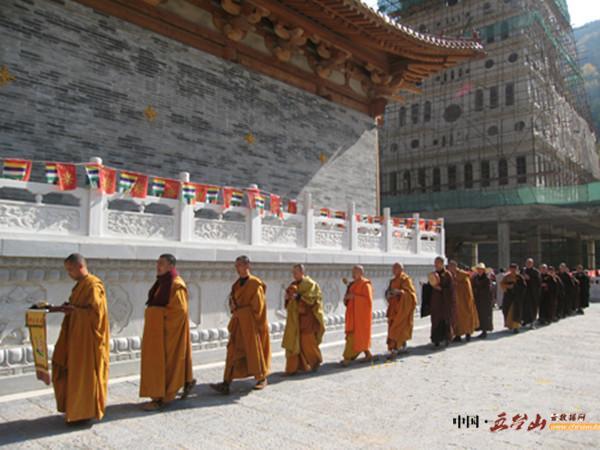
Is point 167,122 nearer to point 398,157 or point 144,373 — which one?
point 144,373

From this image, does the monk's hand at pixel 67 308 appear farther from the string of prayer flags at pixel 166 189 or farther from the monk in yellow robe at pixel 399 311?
the monk in yellow robe at pixel 399 311

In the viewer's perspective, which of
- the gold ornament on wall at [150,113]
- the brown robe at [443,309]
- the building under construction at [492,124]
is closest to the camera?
the brown robe at [443,309]

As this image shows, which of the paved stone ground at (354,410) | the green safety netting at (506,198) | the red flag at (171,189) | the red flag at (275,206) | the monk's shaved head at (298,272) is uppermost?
the green safety netting at (506,198)

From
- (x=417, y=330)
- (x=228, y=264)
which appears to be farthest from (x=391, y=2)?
(x=228, y=264)

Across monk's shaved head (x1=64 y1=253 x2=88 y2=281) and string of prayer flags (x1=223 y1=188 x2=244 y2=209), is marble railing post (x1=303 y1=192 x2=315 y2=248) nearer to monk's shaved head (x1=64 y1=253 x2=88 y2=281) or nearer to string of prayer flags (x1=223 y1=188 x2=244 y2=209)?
string of prayer flags (x1=223 y1=188 x2=244 y2=209)

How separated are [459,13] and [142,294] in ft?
117

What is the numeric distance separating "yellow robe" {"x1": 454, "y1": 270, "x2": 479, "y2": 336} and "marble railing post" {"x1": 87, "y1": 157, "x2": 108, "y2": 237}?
21.5 feet

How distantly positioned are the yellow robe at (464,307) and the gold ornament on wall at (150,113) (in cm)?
652

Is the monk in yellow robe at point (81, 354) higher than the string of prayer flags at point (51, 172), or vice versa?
the string of prayer flags at point (51, 172)

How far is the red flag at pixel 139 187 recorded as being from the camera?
7.16 meters

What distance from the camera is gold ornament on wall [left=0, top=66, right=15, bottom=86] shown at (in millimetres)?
7758

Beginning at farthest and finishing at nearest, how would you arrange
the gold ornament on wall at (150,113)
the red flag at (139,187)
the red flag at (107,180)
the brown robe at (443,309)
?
the gold ornament on wall at (150,113) < the brown robe at (443,309) < the red flag at (139,187) < the red flag at (107,180)

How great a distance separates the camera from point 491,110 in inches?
1367

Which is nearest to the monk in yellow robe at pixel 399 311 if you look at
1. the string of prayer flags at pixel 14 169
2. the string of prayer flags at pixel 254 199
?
the string of prayer flags at pixel 254 199
